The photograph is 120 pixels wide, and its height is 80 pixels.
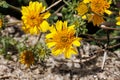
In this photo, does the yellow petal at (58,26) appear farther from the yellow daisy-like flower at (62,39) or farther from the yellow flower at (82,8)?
the yellow flower at (82,8)

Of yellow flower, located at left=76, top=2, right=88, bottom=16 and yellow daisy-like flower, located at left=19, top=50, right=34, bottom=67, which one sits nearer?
yellow flower, located at left=76, top=2, right=88, bottom=16

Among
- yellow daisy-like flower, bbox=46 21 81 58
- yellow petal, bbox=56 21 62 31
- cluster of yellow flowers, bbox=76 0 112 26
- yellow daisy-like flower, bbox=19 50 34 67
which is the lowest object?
yellow daisy-like flower, bbox=19 50 34 67

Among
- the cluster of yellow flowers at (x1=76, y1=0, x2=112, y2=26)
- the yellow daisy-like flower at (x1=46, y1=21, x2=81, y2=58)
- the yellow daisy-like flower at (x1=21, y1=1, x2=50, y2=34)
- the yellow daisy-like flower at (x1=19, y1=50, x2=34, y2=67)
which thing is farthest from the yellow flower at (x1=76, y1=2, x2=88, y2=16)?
the yellow daisy-like flower at (x1=19, y1=50, x2=34, y2=67)

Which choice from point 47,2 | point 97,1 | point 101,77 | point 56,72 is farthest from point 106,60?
point 47,2

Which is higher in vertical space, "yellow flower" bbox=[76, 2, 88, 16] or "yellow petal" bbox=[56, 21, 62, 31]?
"yellow flower" bbox=[76, 2, 88, 16]

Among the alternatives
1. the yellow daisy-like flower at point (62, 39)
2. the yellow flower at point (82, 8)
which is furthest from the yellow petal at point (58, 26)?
the yellow flower at point (82, 8)

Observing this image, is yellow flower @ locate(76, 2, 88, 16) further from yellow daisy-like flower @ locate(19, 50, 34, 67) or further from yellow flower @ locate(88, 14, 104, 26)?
yellow daisy-like flower @ locate(19, 50, 34, 67)
